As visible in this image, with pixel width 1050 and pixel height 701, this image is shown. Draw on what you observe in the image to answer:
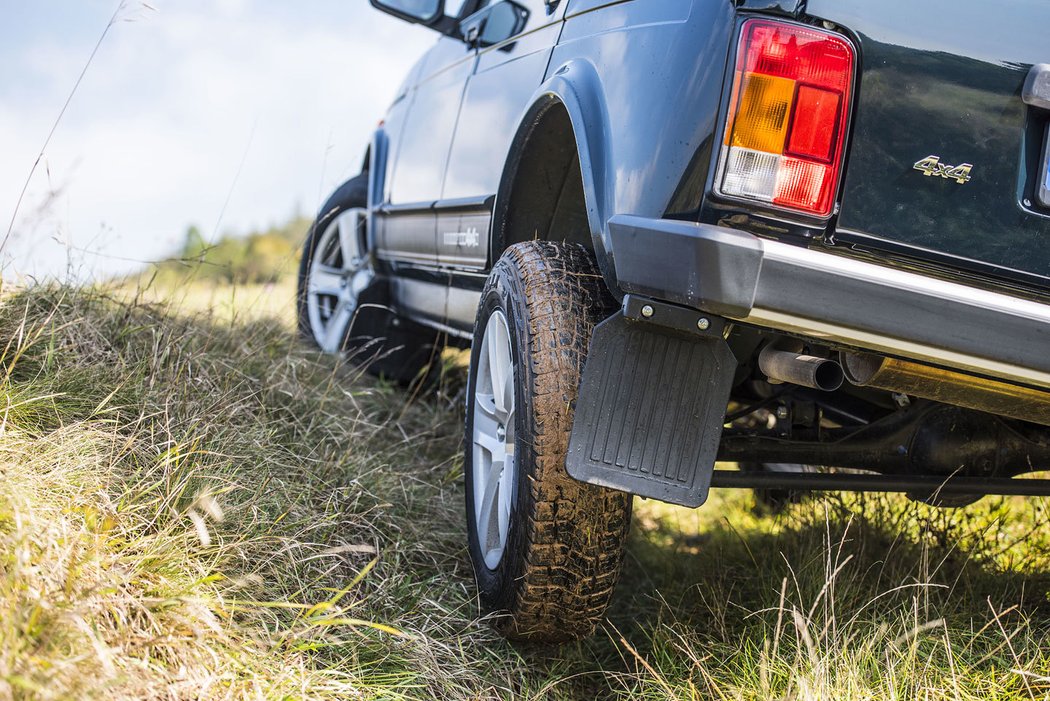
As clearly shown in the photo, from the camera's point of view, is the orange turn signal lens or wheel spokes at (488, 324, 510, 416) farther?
wheel spokes at (488, 324, 510, 416)

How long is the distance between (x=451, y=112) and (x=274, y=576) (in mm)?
1792

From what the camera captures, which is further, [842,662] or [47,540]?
[842,662]

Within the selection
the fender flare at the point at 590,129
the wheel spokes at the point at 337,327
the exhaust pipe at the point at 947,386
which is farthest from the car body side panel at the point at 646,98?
the wheel spokes at the point at 337,327

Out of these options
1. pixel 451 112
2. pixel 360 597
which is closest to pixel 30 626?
pixel 360 597


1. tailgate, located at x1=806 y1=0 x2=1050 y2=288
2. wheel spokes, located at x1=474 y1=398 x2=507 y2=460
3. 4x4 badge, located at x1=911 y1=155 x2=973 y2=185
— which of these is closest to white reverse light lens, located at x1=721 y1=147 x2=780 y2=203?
tailgate, located at x1=806 y1=0 x2=1050 y2=288

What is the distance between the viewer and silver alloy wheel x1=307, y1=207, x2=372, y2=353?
4.05m

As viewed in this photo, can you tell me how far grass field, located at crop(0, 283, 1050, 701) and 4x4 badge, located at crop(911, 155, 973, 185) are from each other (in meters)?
0.75

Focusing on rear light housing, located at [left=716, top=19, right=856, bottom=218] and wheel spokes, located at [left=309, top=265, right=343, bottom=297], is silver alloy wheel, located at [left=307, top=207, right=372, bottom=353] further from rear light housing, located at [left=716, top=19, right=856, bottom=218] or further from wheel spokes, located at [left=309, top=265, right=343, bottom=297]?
rear light housing, located at [left=716, top=19, right=856, bottom=218]

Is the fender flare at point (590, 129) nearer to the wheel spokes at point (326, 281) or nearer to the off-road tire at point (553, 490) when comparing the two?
the off-road tire at point (553, 490)

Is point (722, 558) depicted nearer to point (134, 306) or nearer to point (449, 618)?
A: point (449, 618)

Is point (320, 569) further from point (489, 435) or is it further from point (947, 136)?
point (947, 136)

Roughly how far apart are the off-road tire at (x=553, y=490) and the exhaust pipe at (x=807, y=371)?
370mm

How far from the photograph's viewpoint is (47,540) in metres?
1.65

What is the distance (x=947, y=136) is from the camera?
159 cm
